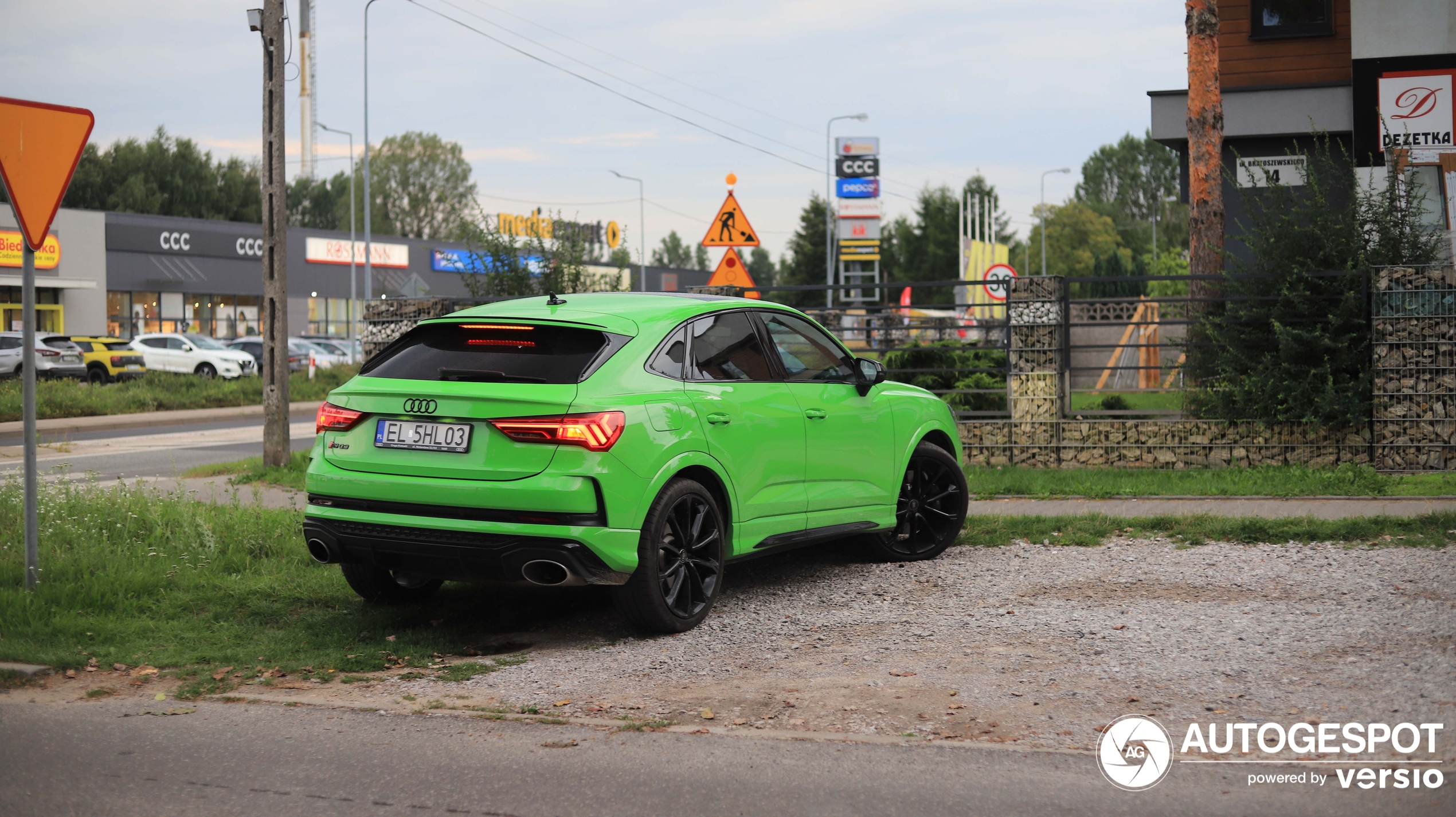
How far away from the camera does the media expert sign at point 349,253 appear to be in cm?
6575

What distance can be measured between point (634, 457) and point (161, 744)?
7.79 ft

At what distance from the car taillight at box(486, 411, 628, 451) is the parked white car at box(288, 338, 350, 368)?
40.1 metres

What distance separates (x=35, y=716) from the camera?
5.48 metres

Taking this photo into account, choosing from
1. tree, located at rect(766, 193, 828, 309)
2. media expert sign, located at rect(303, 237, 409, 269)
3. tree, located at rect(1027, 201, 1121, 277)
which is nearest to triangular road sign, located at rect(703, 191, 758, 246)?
media expert sign, located at rect(303, 237, 409, 269)

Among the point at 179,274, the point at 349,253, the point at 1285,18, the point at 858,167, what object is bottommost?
the point at 179,274

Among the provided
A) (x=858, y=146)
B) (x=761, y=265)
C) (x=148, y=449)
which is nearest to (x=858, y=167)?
(x=858, y=146)

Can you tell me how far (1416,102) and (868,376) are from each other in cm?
1478

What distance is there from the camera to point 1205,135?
50.0 feet

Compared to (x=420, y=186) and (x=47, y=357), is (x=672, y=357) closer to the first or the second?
(x=47, y=357)

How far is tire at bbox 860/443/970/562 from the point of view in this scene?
351 inches

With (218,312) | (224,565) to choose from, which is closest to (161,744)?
(224,565)

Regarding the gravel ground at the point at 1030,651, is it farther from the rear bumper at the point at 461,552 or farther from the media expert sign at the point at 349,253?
the media expert sign at the point at 349,253

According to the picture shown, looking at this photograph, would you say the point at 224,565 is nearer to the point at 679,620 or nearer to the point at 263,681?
the point at 263,681

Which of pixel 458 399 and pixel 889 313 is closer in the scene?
pixel 458 399
